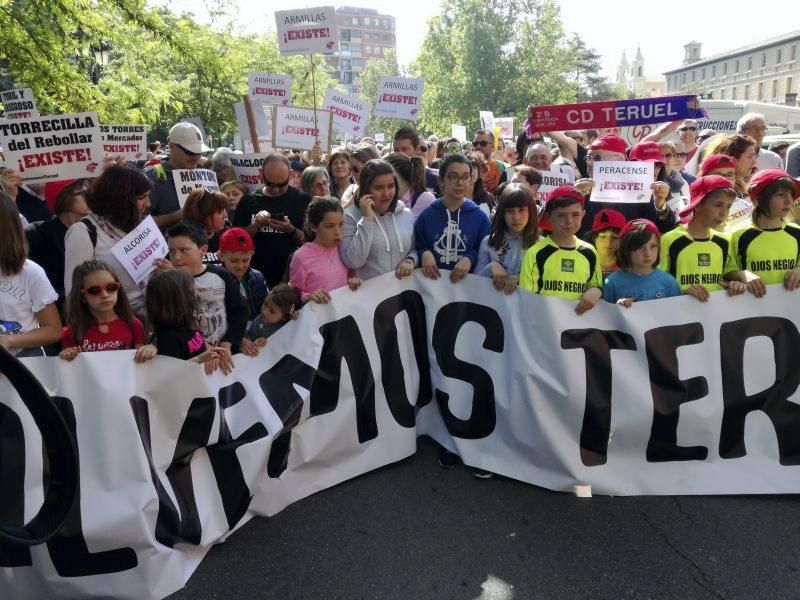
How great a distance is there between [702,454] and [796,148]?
5.17 m

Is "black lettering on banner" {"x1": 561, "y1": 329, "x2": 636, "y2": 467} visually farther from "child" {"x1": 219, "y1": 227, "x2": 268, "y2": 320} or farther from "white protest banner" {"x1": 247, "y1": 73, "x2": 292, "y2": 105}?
"white protest banner" {"x1": 247, "y1": 73, "x2": 292, "y2": 105}

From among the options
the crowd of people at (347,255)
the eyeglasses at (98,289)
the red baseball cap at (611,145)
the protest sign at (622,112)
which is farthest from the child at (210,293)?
the protest sign at (622,112)

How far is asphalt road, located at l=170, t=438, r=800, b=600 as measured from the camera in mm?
2881

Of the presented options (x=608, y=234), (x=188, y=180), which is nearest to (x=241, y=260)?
(x=188, y=180)

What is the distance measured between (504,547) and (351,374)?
4.21 feet

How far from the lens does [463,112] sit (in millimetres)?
42031

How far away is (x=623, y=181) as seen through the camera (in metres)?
4.59

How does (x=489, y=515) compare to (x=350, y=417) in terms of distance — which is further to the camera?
(x=350, y=417)

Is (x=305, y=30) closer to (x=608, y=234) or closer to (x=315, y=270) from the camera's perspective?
(x=315, y=270)

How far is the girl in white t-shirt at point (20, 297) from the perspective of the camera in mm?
3138

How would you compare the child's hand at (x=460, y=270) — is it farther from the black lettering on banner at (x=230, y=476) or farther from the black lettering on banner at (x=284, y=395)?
the black lettering on banner at (x=230, y=476)

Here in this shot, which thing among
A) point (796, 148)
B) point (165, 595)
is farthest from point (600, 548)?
point (796, 148)

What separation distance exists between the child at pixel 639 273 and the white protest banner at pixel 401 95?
19.5 ft

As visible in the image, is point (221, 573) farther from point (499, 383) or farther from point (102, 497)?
point (499, 383)
